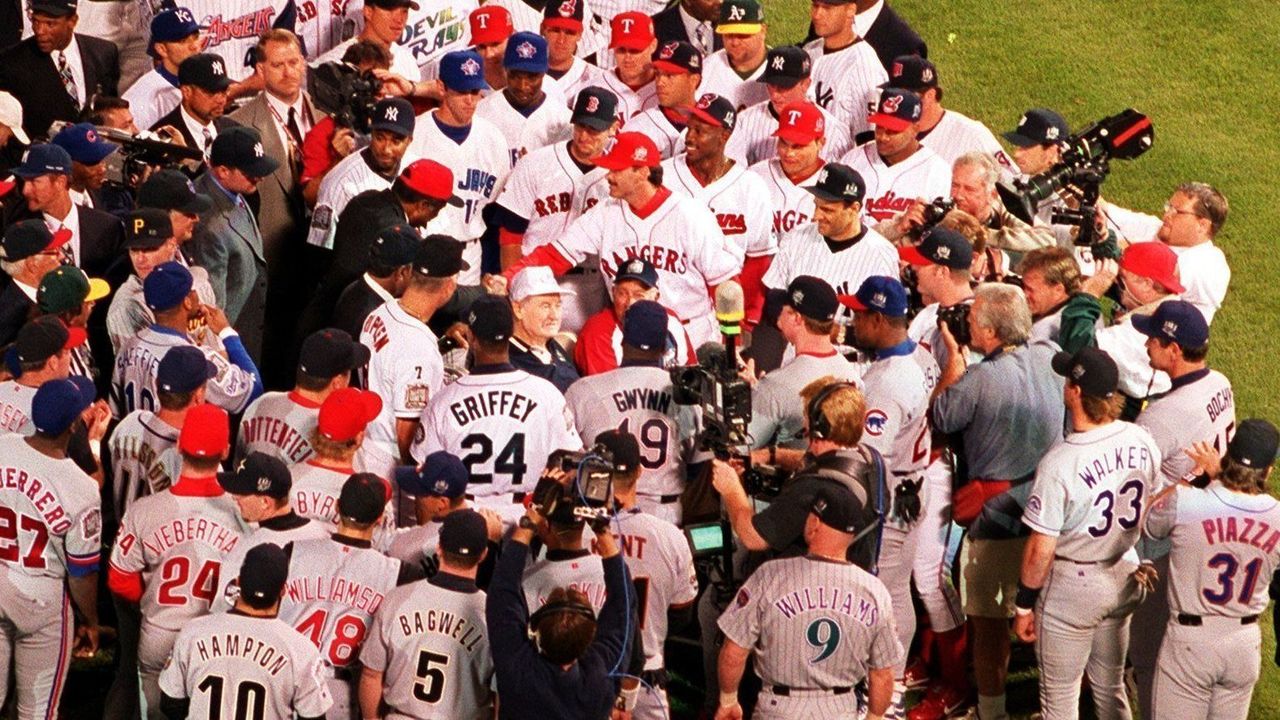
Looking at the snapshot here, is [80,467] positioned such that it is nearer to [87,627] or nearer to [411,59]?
[87,627]

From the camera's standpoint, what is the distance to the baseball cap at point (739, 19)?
427 inches

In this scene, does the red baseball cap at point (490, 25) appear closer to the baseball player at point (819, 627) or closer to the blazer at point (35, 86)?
the blazer at point (35, 86)

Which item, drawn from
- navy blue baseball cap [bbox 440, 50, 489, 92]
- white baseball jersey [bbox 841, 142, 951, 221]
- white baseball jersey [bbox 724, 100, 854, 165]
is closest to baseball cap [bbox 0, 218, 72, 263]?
navy blue baseball cap [bbox 440, 50, 489, 92]

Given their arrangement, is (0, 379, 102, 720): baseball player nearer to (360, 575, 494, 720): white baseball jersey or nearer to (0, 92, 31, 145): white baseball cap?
(360, 575, 494, 720): white baseball jersey

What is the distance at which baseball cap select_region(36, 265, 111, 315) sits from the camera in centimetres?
812

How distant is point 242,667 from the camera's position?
6.54 m

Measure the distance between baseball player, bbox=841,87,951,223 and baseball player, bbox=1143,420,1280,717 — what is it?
2.47m

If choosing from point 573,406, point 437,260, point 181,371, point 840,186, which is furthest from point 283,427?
point 840,186

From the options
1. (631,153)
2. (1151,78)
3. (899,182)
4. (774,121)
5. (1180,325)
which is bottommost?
(1151,78)

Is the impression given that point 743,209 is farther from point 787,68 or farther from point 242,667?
point 242,667

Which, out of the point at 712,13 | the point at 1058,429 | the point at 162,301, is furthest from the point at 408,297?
the point at 712,13

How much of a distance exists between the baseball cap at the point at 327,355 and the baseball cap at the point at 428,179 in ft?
4.32

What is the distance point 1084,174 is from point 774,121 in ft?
6.07

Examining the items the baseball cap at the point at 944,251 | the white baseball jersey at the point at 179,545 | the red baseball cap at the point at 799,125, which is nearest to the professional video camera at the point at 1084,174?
the baseball cap at the point at 944,251
